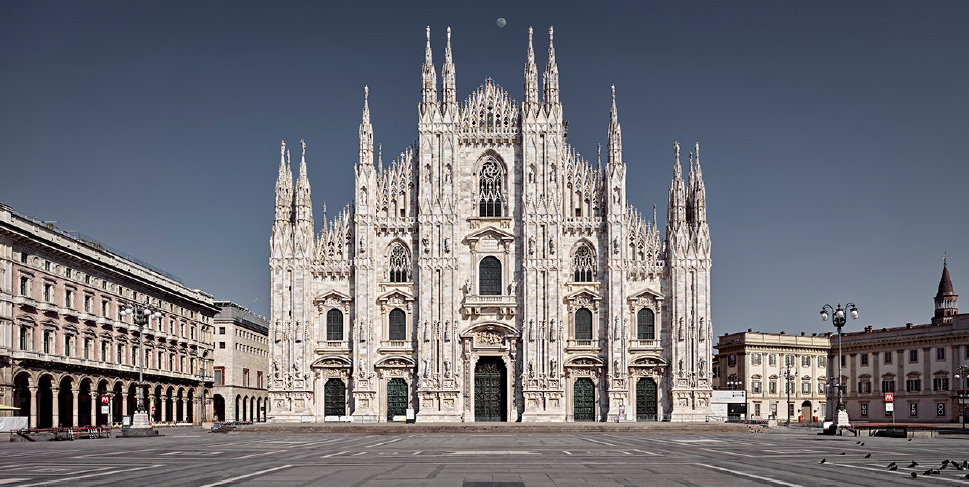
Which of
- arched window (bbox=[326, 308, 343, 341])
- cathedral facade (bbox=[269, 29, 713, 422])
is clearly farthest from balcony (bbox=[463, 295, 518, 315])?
arched window (bbox=[326, 308, 343, 341])

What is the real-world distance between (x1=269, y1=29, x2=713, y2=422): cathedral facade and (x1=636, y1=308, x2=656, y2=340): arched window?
0.34ft

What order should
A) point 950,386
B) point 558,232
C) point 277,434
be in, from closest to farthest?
point 277,434, point 558,232, point 950,386

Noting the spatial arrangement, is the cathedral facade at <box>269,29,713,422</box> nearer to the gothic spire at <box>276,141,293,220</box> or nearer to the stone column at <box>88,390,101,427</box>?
the gothic spire at <box>276,141,293,220</box>

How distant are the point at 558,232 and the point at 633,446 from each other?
3622 cm

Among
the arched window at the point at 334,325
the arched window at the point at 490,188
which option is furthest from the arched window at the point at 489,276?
the arched window at the point at 334,325

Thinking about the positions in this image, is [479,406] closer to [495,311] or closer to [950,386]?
[495,311]

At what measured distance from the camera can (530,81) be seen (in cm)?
7869

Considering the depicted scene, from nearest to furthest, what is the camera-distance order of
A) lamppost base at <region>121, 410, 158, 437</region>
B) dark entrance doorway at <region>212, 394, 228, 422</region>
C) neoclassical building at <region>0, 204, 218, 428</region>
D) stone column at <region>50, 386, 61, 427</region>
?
lamppost base at <region>121, 410, 158, 437</region>, neoclassical building at <region>0, 204, 218, 428</region>, stone column at <region>50, 386, 61, 427</region>, dark entrance doorway at <region>212, 394, 228, 422</region>

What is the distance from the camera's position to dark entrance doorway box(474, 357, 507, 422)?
77.7 meters

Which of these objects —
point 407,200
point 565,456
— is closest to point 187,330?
point 407,200

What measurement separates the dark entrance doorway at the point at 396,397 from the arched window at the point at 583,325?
1295 centimetres

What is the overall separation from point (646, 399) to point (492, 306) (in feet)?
42.4

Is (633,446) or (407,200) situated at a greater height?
(407,200)

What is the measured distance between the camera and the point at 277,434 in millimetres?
64125
